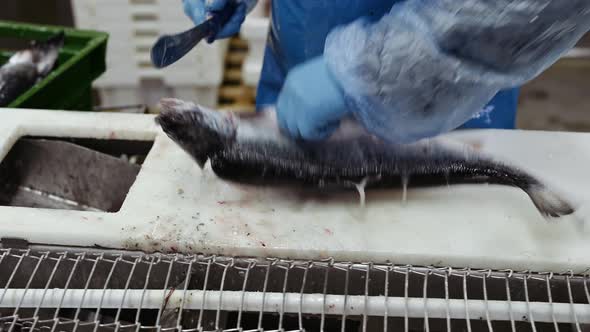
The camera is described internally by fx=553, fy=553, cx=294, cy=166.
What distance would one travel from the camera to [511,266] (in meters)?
0.85

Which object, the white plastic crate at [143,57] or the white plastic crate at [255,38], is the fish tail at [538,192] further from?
the white plastic crate at [143,57]

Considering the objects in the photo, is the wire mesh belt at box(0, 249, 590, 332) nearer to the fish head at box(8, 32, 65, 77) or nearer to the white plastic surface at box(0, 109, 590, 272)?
the white plastic surface at box(0, 109, 590, 272)

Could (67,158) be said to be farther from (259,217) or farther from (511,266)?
(511,266)

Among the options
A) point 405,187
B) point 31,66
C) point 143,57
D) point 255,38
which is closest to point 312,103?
point 405,187

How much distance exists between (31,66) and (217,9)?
0.60m

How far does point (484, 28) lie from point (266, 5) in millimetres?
1682

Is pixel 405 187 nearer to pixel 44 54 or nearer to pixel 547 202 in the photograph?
pixel 547 202

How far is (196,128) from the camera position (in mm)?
907

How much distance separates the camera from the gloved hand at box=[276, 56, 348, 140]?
84 centimetres

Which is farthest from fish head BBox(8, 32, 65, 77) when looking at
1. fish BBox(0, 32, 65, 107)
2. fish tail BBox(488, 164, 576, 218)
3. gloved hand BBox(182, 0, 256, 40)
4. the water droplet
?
fish tail BBox(488, 164, 576, 218)

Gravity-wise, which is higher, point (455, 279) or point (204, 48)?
point (455, 279)

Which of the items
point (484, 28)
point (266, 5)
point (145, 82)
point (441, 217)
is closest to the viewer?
point (484, 28)

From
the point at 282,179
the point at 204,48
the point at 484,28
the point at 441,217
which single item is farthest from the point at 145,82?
the point at 484,28

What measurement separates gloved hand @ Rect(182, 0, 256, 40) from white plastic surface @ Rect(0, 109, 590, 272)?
1.11 feet
